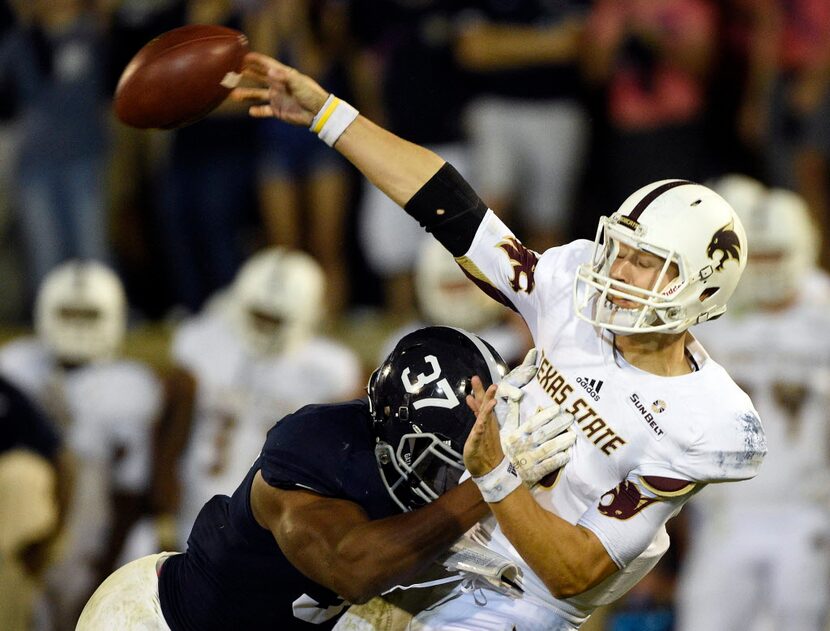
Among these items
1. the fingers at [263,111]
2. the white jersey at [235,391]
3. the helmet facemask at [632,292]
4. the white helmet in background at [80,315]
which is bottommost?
the white jersey at [235,391]

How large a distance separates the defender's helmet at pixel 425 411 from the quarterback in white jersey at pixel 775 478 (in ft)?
9.08

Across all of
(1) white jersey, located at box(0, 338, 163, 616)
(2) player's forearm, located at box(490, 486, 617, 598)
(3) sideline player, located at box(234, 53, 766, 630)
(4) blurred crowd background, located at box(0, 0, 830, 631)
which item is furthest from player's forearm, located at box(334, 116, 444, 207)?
(1) white jersey, located at box(0, 338, 163, 616)

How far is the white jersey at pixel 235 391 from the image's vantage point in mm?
6465

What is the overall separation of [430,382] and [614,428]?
39cm

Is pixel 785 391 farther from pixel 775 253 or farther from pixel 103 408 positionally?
pixel 103 408

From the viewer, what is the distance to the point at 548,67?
273 inches

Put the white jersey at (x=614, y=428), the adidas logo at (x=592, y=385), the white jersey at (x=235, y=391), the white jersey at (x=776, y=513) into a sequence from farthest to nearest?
the white jersey at (x=235, y=391), the white jersey at (x=776, y=513), the adidas logo at (x=592, y=385), the white jersey at (x=614, y=428)

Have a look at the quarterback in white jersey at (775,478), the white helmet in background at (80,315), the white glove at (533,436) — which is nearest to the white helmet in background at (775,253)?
the quarterback in white jersey at (775,478)

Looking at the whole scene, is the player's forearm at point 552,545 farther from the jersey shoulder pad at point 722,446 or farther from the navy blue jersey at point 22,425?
the navy blue jersey at point 22,425

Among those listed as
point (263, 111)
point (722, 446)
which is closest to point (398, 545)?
point (722, 446)

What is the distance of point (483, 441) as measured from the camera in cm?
315

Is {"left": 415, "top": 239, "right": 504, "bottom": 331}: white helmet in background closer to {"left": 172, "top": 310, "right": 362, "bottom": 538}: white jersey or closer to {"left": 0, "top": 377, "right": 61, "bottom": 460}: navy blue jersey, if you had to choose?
{"left": 172, "top": 310, "right": 362, "bottom": 538}: white jersey

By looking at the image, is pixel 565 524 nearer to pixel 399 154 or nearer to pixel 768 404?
pixel 399 154

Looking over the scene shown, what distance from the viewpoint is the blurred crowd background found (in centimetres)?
658
